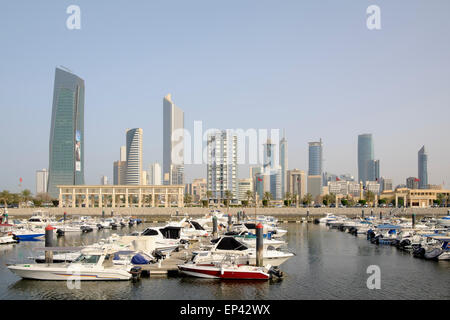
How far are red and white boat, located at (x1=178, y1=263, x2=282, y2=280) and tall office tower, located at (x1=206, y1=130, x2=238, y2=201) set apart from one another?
163 m

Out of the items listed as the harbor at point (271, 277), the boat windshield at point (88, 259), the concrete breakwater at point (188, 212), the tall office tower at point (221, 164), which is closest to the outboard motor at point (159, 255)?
the harbor at point (271, 277)

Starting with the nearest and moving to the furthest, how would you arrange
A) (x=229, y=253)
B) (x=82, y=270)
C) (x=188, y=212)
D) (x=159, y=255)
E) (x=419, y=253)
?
(x=82, y=270) → (x=229, y=253) → (x=159, y=255) → (x=419, y=253) → (x=188, y=212)

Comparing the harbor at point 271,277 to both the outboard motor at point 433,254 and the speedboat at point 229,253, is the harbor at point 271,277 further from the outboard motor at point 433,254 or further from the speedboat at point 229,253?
the outboard motor at point 433,254

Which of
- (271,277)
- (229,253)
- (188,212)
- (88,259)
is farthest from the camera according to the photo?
(188,212)

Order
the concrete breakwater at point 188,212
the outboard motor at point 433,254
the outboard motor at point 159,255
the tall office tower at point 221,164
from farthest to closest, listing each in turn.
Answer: the tall office tower at point 221,164 < the concrete breakwater at point 188,212 < the outboard motor at point 433,254 < the outboard motor at point 159,255

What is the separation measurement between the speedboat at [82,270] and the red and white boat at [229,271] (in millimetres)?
3981

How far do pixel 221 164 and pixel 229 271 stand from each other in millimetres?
166608

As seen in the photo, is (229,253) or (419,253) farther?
(419,253)

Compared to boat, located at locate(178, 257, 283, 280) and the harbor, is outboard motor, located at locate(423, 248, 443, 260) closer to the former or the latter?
the harbor

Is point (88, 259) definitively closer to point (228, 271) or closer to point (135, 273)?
point (135, 273)

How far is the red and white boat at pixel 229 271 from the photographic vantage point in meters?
30.0

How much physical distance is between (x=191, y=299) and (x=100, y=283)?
6.97m

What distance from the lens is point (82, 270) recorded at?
2936 centimetres

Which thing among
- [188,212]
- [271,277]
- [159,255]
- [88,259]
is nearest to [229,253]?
[271,277]
